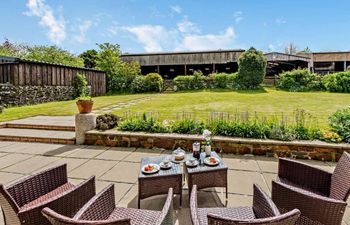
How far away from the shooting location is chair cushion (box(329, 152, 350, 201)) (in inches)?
92.4

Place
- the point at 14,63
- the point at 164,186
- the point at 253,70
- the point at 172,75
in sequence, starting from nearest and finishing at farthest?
the point at 164,186 < the point at 14,63 < the point at 253,70 < the point at 172,75

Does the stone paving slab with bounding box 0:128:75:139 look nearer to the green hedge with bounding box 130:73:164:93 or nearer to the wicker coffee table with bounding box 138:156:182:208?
the wicker coffee table with bounding box 138:156:182:208

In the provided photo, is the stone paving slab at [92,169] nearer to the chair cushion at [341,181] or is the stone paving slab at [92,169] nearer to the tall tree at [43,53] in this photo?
the chair cushion at [341,181]

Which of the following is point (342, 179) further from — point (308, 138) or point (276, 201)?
point (308, 138)

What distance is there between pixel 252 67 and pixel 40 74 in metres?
14.4

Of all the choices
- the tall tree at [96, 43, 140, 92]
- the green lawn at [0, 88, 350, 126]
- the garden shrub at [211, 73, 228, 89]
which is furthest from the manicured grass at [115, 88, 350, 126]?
the tall tree at [96, 43, 140, 92]

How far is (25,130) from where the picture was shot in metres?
7.31

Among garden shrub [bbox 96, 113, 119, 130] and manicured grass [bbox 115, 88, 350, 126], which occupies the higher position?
manicured grass [bbox 115, 88, 350, 126]

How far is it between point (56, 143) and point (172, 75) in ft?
77.9

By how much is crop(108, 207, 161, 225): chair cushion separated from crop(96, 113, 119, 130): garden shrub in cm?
411

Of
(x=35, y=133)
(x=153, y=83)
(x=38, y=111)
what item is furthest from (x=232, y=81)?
(x=35, y=133)

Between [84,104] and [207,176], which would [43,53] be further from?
[207,176]

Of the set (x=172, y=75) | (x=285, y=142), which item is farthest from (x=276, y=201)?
(x=172, y=75)

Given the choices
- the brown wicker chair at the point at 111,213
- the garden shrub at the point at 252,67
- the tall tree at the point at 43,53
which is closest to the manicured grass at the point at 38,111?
the brown wicker chair at the point at 111,213
